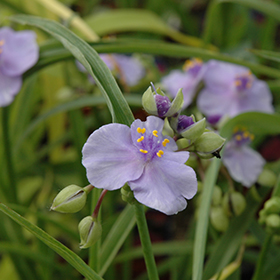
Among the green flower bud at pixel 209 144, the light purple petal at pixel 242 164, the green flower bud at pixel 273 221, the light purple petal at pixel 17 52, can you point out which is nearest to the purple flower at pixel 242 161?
the light purple petal at pixel 242 164

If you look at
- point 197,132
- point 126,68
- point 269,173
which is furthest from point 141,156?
point 126,68

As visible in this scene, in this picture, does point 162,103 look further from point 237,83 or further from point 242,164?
point 237,83

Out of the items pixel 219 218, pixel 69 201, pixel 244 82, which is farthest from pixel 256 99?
pixel 69 201

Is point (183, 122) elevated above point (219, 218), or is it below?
above

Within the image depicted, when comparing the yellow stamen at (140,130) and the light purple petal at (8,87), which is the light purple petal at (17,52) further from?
the yellow stamen at (140,130)

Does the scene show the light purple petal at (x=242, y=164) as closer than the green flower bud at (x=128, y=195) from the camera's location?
No

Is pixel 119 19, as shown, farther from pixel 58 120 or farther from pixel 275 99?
pixel 275 99
